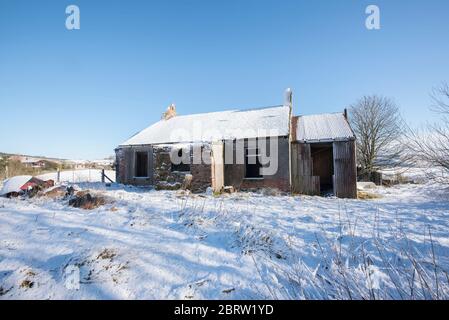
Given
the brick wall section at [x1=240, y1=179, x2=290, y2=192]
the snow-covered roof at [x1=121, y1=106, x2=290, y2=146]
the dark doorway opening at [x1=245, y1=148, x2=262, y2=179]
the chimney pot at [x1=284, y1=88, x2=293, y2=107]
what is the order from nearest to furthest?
the brick wall section at [x1=240, y1=179, x2=290, y2=192]
the dark doorway opening at [x1=245, y1=148, x2=262, y2=179]
the snow-covered roof at [x1=121, y1=106, x2=290, y2=146]
the chimney pot at [x1=284, y1=88, x2=293, y2=107]

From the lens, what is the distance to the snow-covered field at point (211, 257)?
2.31 meters

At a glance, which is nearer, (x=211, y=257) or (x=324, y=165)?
(x=211, y=257)

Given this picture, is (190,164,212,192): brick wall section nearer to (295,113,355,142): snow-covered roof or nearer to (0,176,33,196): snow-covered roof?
(295,113,355,142): snow-covered roof

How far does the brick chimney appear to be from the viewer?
62.0 ft

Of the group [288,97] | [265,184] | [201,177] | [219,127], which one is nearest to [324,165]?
[288,97]

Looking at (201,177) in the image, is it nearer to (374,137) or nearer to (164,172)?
(164,172)

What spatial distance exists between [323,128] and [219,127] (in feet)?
21.9

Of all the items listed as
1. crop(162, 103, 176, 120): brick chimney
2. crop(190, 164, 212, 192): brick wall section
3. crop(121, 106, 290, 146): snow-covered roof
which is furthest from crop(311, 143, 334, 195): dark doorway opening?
crop(162, 103, 176, 120): brick chimney

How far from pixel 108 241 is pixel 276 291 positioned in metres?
2.60

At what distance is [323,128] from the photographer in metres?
13.1

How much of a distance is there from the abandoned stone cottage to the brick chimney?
391 centimetres

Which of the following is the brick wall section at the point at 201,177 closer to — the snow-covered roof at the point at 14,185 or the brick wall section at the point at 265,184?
the brick wall section at the point at 265,184

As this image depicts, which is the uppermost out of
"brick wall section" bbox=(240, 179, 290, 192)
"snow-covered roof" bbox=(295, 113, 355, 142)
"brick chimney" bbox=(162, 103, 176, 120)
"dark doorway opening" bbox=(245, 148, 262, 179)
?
"brick chimney" bbox=(162, 103, 176, 120)

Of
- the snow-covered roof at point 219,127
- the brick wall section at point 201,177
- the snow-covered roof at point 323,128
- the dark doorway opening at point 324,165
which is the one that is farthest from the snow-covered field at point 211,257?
the dark doorway opening at point 324,165
